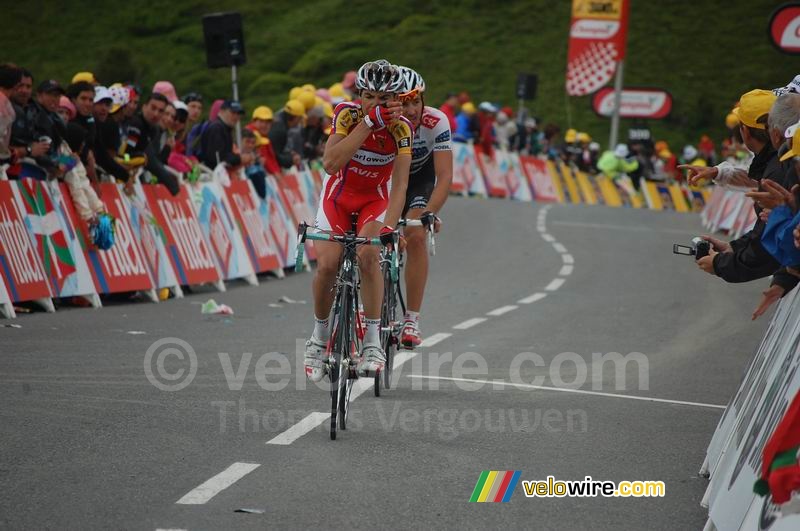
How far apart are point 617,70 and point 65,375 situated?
1640 inches

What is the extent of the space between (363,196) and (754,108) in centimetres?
245

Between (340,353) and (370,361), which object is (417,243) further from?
(340,353)

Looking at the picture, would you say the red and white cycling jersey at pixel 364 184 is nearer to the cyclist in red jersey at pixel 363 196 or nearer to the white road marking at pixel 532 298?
the cyclist in red jersey at pixel 363 196

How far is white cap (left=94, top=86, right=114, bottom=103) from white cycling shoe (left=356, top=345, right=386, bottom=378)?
299 inches

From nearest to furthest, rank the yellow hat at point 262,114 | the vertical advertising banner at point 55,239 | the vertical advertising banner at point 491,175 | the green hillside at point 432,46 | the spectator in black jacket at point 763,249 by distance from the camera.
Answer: the spectator in black jacket at point 763,249 → the vertical advertising banner at point 55,239 → the yellow hat at point 262,114 → the vertical advertising banner at point 491,175 → the green hillside at point 432,46

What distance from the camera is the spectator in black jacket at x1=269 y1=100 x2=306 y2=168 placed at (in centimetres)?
2019

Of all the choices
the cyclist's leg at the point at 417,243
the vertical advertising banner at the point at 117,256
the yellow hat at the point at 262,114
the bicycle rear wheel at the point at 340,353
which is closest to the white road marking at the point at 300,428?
the bicycle rear wheel at the point at 340,353

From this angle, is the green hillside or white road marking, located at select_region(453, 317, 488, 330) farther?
the green hillside

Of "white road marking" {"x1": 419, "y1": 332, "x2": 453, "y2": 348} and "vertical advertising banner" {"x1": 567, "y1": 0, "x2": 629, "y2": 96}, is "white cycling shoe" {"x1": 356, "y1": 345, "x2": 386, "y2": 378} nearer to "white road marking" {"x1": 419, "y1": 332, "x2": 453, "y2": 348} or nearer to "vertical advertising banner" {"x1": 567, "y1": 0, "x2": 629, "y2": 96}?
"white road marking" {"x1": 419, "y1": 332, "x2": 453, "y2": 348}

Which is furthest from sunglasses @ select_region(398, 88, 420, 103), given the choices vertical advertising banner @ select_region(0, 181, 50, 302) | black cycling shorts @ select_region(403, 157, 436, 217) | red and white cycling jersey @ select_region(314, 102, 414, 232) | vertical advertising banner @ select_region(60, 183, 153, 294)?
vertical advertising banner @ select_region(60, 183, 153, 294)

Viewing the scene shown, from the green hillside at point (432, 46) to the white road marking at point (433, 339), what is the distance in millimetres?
71828

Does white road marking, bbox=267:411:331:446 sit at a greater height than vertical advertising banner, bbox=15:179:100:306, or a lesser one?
greater

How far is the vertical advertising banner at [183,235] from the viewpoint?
1543 cm

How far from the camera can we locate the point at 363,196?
8383mm
